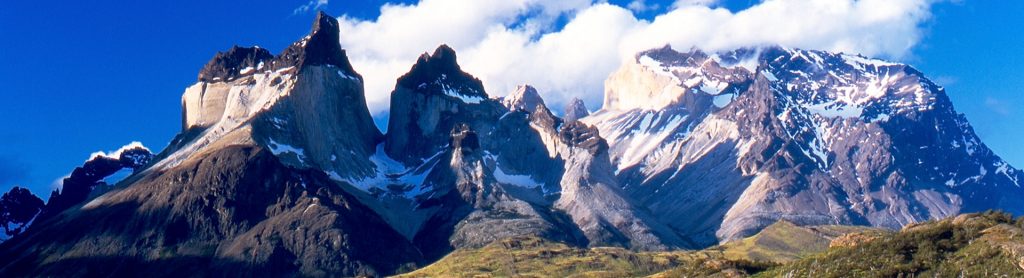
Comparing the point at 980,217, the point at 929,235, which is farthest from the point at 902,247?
the point at 980,217

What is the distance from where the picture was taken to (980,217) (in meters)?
200

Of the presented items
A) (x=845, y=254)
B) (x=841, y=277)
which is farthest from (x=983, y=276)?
(x=845, y=254)

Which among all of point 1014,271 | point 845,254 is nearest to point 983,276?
point 1014,271

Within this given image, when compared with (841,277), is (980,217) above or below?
above

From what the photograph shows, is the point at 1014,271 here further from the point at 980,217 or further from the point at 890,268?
the point at 980,217

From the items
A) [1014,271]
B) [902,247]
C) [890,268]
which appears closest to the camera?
[1014,271]

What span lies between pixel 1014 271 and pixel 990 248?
34.4 feet

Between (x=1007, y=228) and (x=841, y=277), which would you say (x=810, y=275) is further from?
(x=1007, y=228)

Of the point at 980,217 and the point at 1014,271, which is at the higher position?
the point at 980,217

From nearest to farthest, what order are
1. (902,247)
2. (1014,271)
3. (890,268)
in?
(1014,271)
(890,268)
(902,247)

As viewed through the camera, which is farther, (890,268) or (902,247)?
(902,247)

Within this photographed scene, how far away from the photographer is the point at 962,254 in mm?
180625

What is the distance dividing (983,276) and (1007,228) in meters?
21.9

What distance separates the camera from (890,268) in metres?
177
